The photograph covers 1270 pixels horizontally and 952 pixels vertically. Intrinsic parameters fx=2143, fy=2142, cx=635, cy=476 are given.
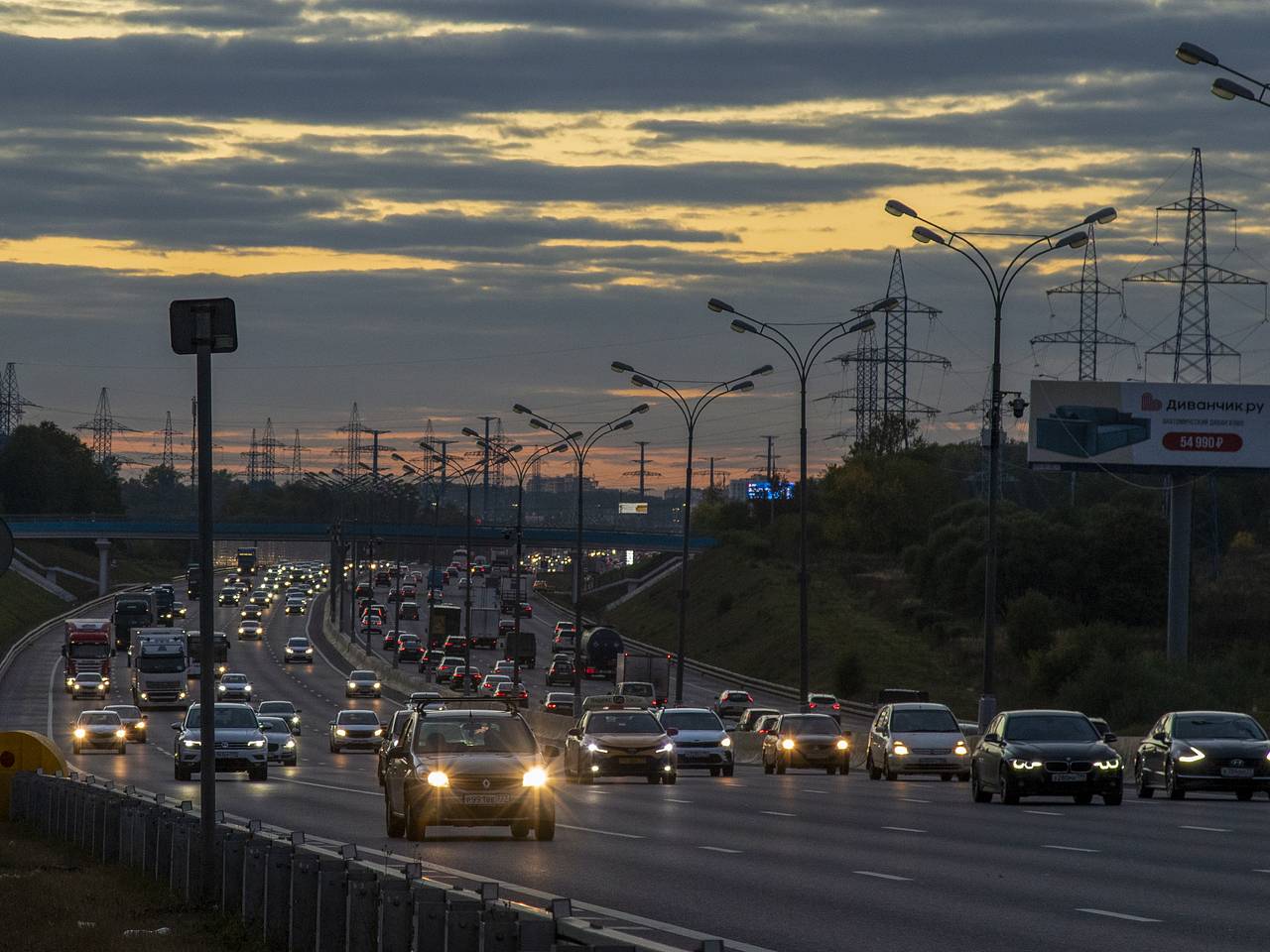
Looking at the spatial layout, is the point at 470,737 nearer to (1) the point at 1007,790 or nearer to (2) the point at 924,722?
(1) the point at 1007,790

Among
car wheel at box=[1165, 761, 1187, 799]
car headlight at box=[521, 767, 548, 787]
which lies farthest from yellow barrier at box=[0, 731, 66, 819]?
car wheel at box=[1165, 761, 1187, 799]

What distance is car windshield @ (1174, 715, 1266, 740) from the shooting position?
112 feet

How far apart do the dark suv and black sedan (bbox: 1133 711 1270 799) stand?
531 inches

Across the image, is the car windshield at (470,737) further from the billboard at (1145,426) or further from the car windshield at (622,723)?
the billboard at (1145,426)

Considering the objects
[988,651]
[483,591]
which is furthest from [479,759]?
[483,591]

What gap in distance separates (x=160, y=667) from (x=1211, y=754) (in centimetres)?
6246

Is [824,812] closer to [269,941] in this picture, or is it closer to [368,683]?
[269,941]

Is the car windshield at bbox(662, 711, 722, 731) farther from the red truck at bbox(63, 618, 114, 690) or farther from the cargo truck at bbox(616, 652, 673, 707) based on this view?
the red truck at bbox(63, 618, 114, 690)

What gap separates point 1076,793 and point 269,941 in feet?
68.1

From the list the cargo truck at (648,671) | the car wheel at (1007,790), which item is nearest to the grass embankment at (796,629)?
the cargo truck at (648,671)

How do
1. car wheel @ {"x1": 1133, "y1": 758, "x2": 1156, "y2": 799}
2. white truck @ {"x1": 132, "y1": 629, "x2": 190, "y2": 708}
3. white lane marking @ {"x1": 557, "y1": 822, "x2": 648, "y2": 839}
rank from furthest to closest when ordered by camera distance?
white truck @ {"x1": 132, "y1": 629, "x2": 190, "y2": 708} < car wheel @ {"x1": 1133, "y1": 758, "x2": 1156, "y2": 799} < white lane marking @ {"x1": 557, "y1": 822, "x2": 648, "y2": 839}

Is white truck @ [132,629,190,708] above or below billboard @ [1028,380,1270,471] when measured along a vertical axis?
below

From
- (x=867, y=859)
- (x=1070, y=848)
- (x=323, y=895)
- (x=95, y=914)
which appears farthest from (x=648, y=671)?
(x=323, y=895)

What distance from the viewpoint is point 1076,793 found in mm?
31797
